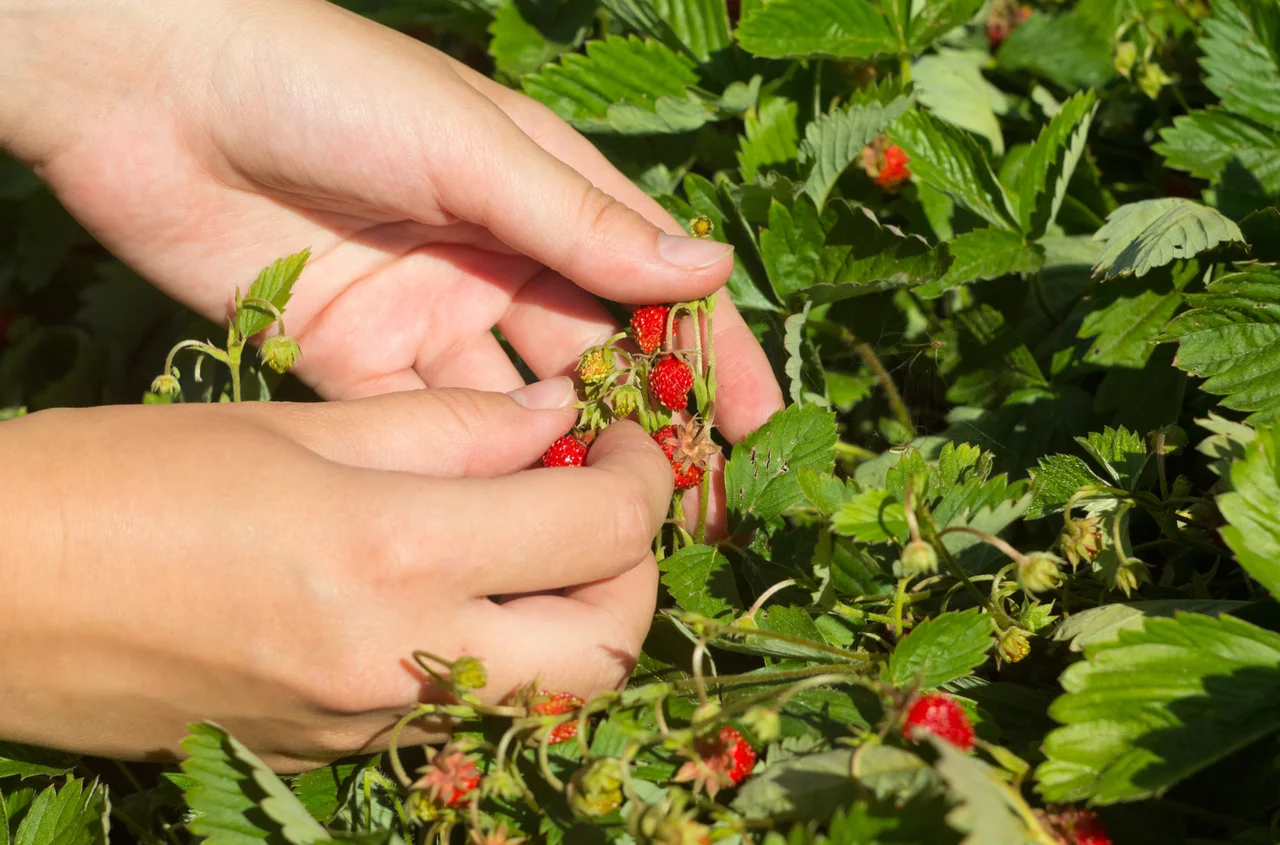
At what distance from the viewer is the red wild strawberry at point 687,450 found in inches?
60.9

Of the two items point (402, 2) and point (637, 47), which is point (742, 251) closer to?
point (637, 47)

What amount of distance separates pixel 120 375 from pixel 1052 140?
2248mm

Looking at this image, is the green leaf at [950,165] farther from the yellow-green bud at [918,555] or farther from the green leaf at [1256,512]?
the yellow-green bud at [918,555]

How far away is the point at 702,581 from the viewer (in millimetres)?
1469

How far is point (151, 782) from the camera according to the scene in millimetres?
1802

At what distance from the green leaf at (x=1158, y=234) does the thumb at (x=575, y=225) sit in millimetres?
613

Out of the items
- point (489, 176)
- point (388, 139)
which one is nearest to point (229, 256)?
point (388, 139)

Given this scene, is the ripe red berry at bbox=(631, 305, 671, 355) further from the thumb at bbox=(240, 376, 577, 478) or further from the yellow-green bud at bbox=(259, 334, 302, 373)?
the yellow-green bud at bbox=(259, 334, 302, 373)

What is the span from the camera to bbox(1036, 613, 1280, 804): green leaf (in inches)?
39.4

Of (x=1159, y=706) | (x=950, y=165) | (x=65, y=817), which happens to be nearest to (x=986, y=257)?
(x=950, y=165)

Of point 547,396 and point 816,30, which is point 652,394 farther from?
point 816,30

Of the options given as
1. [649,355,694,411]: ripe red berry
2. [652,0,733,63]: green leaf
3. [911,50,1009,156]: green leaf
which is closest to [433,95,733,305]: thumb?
[649,355,694,411]: ripe red berry

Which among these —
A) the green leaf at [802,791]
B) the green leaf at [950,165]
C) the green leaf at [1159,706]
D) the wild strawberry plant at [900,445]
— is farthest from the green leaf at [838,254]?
the green leaf at [802,791]

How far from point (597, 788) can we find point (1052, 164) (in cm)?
142
